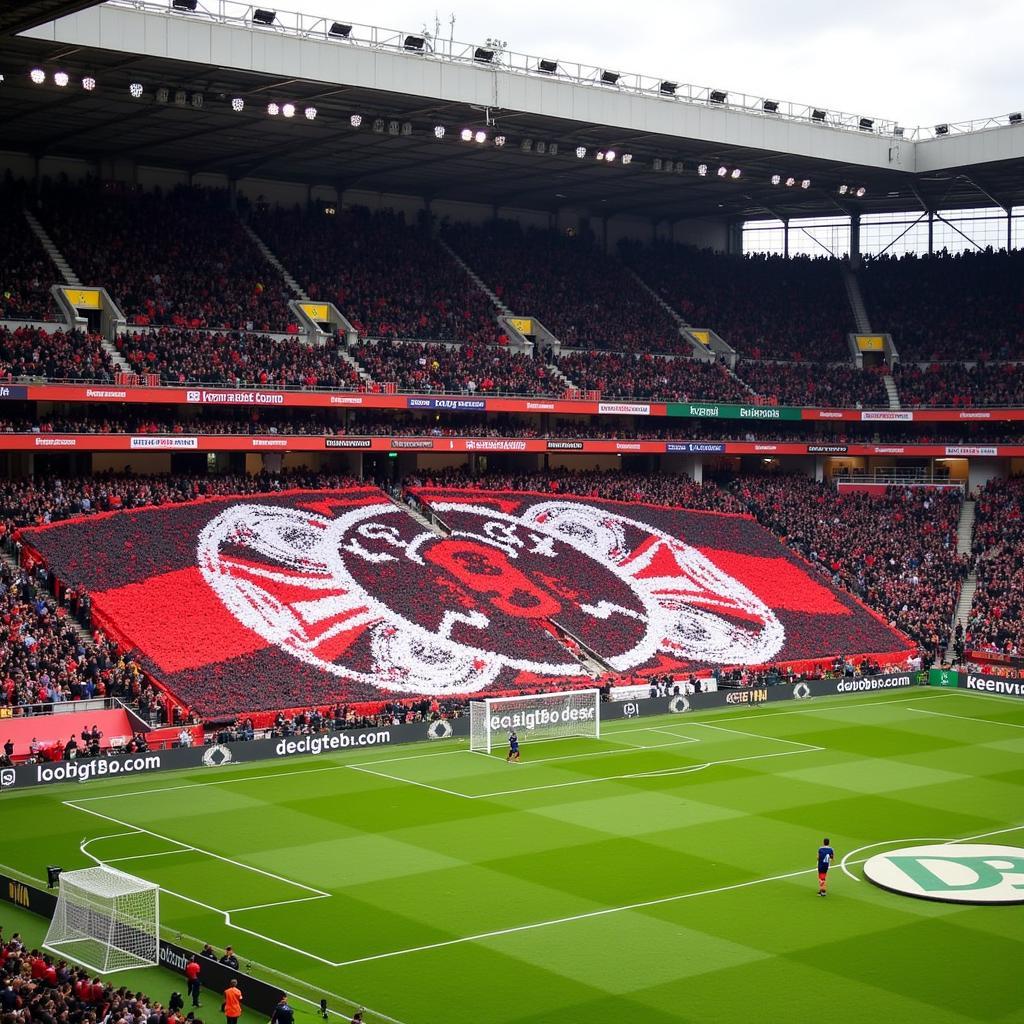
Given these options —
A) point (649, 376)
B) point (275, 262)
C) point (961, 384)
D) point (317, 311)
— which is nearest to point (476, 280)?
point (649, 376)

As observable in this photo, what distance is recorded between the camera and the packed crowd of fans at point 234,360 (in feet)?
192

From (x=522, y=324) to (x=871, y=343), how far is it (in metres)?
22.3

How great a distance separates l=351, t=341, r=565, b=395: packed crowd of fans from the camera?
6562cm

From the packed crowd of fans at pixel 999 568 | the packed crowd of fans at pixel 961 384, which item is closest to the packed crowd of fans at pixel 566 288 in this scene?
the packed crowd of fans at pixel 961 384

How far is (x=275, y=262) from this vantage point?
6900cm

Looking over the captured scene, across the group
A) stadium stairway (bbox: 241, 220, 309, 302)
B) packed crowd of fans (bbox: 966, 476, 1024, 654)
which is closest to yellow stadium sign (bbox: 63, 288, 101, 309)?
stadium stairway (bbox: 241, 220, 309, 302)

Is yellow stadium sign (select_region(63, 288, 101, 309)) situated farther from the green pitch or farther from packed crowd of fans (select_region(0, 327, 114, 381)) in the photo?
the green pitch

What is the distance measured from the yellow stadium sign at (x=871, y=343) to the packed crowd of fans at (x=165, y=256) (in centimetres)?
3507

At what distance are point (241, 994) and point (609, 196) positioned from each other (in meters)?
64.0

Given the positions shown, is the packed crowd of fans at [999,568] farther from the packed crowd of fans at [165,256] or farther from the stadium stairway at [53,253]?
the stadium stairway at [53,253]

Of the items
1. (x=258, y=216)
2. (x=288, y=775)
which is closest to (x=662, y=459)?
(x=258, y=216)

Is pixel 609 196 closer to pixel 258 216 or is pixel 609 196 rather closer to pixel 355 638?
pixel 258 216

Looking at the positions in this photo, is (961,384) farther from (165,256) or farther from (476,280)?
(165,256)

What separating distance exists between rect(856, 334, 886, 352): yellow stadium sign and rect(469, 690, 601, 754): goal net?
41062mm
